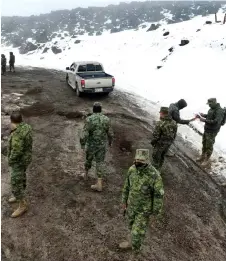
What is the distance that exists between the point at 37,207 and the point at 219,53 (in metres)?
16.6

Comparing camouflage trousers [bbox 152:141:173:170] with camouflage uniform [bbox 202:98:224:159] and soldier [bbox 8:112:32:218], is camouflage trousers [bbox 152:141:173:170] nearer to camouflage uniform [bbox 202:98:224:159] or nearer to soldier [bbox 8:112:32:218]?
camouflage uniform [bbox 202:98:224:159]

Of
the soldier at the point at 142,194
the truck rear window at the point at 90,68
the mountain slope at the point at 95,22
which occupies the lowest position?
the soldier at the point at 142,194

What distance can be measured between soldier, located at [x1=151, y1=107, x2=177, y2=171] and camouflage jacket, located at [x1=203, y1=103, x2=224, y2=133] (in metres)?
1.92

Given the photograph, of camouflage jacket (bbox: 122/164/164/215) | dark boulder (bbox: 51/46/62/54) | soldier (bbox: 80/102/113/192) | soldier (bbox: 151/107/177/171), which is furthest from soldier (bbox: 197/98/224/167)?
dark boulder (bbox: 51/46/62/54)

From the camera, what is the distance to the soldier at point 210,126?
32.9ft

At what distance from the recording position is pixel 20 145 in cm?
673

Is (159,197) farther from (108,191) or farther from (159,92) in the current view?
(159,92)

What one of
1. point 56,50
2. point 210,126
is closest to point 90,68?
point 210,126

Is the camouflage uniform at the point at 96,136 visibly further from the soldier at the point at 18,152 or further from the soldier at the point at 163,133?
the soldier at the point at 18,152

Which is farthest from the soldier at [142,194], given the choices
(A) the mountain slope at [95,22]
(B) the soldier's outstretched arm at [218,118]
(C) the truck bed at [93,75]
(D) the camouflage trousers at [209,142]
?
(A) the mountain slope at [95,22]

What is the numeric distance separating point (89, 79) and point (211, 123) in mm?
8216

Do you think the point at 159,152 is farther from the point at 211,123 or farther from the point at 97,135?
the point at 211,123

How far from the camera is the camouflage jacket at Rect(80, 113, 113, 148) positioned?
25.9 ft

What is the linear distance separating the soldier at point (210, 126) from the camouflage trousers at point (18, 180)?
18.1 ft
